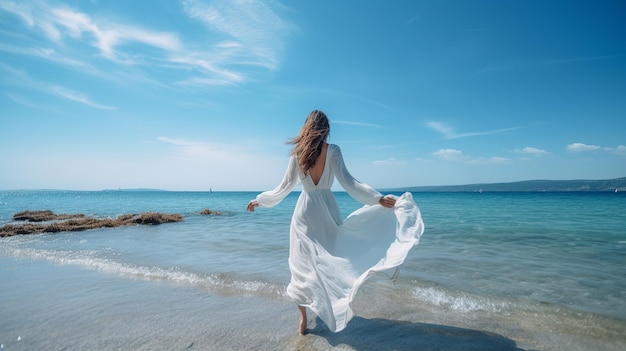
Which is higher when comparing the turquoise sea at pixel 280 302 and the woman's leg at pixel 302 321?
the woman's leg at pixel 302 321

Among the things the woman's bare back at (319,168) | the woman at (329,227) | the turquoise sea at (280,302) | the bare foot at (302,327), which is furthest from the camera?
the woman's bare back at (319,168)

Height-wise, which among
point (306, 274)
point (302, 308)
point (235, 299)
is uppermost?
point (306, 274)

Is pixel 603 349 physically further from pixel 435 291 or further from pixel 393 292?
pixel 393 292

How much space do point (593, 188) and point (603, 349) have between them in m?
145

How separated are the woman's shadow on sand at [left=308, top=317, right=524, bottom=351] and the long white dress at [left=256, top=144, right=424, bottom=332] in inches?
24.2

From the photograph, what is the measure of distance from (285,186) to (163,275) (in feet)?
14.7

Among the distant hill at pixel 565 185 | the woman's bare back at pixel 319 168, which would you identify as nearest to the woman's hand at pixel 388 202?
the woman's bare back at pixel 319 168

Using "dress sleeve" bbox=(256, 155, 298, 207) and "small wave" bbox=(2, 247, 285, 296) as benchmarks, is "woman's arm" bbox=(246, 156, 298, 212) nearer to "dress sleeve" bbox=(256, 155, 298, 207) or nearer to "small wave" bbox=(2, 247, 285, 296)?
"dress sleeve" bbox=(256, 155, 298, 207)

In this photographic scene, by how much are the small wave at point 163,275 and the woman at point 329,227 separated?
7.01 feet

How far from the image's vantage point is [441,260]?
834 centimetres

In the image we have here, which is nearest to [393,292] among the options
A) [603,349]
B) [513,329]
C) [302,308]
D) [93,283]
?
[513,329]

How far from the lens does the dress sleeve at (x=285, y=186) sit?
4398 mm

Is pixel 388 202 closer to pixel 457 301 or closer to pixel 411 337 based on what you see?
pixel 411 337

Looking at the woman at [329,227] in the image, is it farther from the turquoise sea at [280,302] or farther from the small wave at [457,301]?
the small wave at [457,301]
